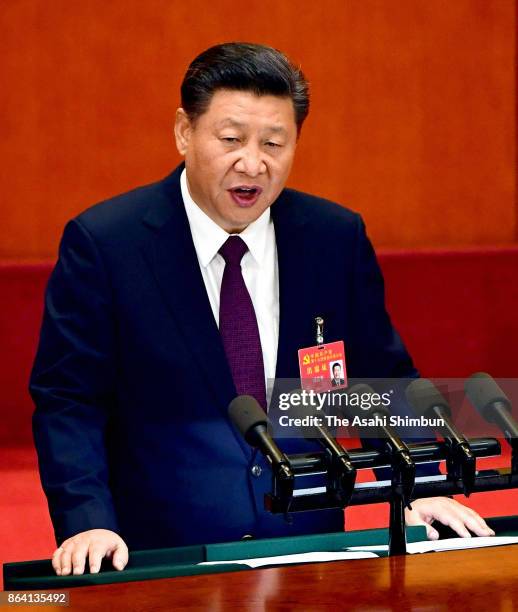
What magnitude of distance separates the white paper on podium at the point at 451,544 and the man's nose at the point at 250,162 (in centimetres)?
59

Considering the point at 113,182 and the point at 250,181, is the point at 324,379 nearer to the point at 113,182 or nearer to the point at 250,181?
the point at 250,181

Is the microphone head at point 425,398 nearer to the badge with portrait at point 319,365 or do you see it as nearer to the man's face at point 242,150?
the badge with portrait at point 319,365

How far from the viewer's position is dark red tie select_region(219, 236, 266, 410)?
6.51ft

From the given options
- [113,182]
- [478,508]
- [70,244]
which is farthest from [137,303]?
[113,182]

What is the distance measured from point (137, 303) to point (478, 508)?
6.59 ft

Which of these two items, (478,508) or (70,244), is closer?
(70,244)

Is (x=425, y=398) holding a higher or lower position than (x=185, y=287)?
lower

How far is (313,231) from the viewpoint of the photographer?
2.12 m

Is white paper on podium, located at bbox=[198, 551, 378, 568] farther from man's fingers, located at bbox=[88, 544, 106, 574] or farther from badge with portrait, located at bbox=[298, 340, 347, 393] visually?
badge with portrait, located at bbox=[298, 340, 347, 393]

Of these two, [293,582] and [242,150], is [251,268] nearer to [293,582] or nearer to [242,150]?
[242,150]

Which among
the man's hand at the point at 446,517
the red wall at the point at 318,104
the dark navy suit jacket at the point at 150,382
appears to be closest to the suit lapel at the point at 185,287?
the dark navy suit jacket at the point at 150,382

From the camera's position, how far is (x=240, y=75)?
1.91 m

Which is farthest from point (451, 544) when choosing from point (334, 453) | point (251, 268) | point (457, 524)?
point (251, 268)

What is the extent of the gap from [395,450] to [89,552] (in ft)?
1.43
